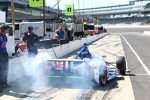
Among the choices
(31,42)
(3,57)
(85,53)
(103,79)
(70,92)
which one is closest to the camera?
(70,92)

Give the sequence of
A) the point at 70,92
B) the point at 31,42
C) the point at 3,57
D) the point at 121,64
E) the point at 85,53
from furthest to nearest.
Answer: the point at 31,42
the point at 121,64
the point at 85,53
the point at 3,57
the point at 70,92

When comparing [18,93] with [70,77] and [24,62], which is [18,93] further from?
[24,62]

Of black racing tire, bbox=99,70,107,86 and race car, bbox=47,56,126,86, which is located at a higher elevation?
race car, bbox=47,56,126,86

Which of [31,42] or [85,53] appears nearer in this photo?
[85,53]

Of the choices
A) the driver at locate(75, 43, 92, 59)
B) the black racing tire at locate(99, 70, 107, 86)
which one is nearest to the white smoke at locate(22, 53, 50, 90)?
the driver at locate(75, 43, 92, 59)

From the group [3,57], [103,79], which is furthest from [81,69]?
[3,57]

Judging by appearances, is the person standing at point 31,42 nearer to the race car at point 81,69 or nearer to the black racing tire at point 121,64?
the race car at point 81,69

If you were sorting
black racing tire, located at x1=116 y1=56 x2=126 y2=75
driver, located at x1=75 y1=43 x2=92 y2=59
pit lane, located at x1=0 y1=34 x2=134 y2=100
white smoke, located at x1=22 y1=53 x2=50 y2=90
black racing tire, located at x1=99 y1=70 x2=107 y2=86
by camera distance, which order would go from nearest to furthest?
pit lane, located at x1=0 y1=34 x2=134 y2=100
black racing tire, located at x1=99 y1=70 x2=107 y2=86
white smoke, located at x1=22 y1=53 x2=50 y2=90
driver, located at x1=75 y1=43 x2=92 y2=59
black racing tire, located at x1=116 y1=56 x2=126 y2=75

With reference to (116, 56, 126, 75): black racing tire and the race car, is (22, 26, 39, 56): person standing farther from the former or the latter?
(116, 56, 126, 75): black racing tire

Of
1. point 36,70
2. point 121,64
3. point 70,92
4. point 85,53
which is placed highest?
point 85,53

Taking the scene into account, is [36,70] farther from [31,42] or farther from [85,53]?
[31,42]

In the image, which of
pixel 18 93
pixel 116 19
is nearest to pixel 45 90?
pixel 18 93

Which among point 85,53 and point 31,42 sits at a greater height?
point 31,42

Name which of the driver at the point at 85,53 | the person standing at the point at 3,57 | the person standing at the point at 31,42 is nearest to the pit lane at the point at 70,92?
the person standing at the point at 3,57
